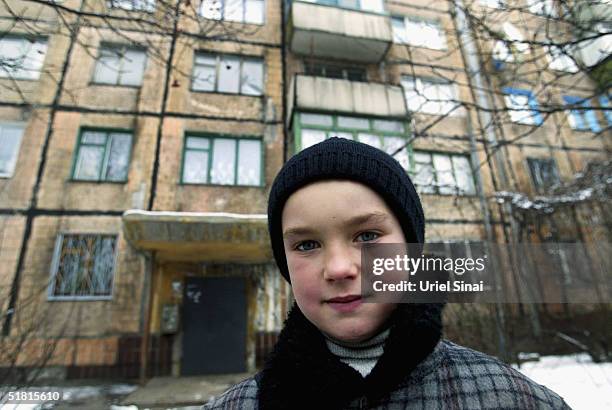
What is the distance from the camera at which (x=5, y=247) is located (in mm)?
7535

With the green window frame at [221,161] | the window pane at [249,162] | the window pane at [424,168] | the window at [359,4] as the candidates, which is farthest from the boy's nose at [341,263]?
the window at [359,4]

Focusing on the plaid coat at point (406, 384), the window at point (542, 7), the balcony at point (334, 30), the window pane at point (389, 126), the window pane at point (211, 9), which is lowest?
the plaid coat at point (406, 384)

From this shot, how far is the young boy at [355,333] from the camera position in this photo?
2.86 feet

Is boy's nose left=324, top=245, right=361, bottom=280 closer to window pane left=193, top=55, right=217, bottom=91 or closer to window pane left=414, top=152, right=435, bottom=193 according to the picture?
window pane left=414, top=152, right=435, bottom=193

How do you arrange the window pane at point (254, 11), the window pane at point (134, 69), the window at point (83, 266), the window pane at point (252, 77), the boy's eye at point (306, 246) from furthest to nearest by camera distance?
the window pane at point (254, 11)
the window pane at point (252, 77)
the window pane at point (134, 69)
the window at point (83, 266)
the boy's eye at point (306, 246)

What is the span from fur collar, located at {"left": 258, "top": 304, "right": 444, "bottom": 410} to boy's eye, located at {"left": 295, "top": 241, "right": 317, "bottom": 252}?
0.28m

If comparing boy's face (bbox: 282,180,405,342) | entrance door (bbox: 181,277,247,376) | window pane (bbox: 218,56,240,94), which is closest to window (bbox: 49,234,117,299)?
entrance door (bbox: 181,277,247,376)

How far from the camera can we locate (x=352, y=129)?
30.5 ft

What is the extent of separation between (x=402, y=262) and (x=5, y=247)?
10086mm

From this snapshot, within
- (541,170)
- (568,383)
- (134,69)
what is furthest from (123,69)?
(541,170)

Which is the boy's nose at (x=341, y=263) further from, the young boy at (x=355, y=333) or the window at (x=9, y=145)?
the window at (x=9, y=145)

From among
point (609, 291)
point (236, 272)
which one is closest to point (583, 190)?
point (609, 291)

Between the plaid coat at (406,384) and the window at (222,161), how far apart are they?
8.66 m

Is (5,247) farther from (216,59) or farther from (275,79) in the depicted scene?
(275,79)
